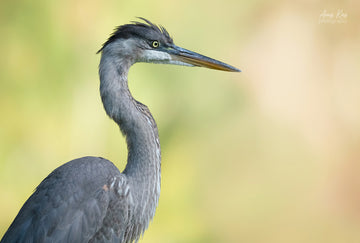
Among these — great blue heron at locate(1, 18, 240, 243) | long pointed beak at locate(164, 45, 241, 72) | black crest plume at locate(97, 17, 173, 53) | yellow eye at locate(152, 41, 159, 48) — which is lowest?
great blue heron at locate(1, 18, 240, 243)

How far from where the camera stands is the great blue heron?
84.0 inches

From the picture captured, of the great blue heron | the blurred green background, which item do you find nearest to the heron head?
the great blue heron

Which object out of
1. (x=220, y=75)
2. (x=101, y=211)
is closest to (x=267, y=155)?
(x=220, y=75)

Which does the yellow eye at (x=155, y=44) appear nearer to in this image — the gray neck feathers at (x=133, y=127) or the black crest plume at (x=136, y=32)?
the black crest plume at (x=136, y=32)

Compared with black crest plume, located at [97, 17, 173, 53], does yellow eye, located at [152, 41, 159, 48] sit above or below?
below

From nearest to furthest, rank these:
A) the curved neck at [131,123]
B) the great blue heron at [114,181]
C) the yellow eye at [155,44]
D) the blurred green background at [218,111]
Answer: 1. the great blue heron at [114,181]
2. the curved neck at [131,123]
3. the yellow eye at [155,44]
4. the blurred green background at [218,111]

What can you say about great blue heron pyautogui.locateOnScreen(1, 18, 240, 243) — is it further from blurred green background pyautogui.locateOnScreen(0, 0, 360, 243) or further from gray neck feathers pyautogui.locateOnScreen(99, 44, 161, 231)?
blurred green background pyautogui.locateOnScreen(0, 0, 360, 243)

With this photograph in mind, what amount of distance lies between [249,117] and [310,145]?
661mm

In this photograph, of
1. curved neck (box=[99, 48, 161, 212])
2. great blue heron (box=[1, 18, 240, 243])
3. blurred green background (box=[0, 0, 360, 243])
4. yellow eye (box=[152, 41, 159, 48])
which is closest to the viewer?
great blue heron (box=[1, 18, 240, 243])

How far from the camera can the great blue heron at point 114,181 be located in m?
2.13

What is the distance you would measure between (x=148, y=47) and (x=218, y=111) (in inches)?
98.8

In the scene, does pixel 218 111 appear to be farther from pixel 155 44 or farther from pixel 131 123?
pixel 131 123

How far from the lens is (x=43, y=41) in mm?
4664

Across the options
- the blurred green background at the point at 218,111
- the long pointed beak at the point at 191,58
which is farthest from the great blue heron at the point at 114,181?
the blurred green background at the point at 218,111
